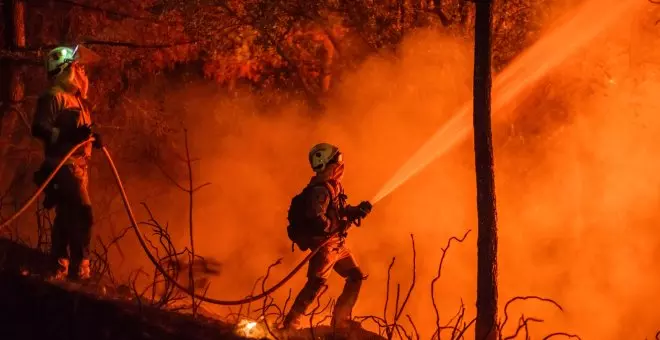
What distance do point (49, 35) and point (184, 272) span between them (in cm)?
459

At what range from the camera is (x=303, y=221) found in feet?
20.5

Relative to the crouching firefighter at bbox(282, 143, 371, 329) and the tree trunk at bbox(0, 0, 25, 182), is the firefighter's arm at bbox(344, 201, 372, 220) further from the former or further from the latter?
the tree trunk at bbox(0, 0, 25, 182)

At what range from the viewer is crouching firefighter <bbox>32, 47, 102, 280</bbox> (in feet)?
19.7

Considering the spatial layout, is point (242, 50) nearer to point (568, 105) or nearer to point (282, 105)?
point (282, 105)

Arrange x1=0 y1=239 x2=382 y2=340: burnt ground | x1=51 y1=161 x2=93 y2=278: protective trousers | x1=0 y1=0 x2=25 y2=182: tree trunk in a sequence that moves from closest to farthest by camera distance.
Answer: x1=0 y1=239 x2=382 y2=340: burnt ground
x1=51 y1=161 x2=93 y2=278: protective trousers
x1=0 y1=0 x2=25 y2=182: tree trunk

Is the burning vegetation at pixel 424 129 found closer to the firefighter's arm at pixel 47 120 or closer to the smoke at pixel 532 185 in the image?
the smoke at pixel 532 185

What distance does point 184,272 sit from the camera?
42.0 feet

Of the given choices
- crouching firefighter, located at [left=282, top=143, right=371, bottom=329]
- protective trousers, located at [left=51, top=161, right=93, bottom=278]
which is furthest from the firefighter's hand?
protective trousers, located at [left=51, top=161, right=93, bottom=278]

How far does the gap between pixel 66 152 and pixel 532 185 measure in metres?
7.49

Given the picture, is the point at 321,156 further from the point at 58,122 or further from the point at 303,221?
the point at 58,122

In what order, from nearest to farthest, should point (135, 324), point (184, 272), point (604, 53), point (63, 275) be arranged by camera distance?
point (135, 324)
point (63, 275)
point (604, 53)
point (184, 272)

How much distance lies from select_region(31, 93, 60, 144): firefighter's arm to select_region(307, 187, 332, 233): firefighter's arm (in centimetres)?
219

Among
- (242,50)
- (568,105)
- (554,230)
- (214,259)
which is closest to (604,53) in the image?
(568,105)

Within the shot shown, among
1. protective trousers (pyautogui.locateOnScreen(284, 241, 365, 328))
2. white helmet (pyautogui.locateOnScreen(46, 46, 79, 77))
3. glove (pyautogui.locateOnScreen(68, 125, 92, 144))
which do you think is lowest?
protective trousers (pyautogui.locateOnScreen(284, 241, 365, 328))
